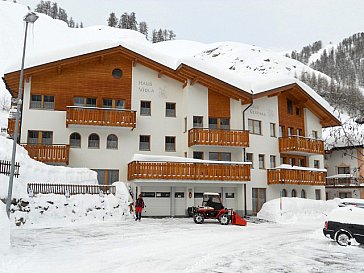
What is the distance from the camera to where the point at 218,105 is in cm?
3020

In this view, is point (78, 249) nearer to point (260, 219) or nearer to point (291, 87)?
point (260, 219)

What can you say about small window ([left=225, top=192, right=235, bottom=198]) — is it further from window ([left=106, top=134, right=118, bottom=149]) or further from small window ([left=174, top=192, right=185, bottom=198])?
window ([left=106, top=134, right=118, bottom=149])

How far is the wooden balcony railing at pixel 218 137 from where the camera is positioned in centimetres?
2752

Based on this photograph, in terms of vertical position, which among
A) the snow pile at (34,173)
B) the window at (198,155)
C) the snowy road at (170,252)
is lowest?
the snowy road at (170,252)

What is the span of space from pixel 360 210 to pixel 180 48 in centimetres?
14054

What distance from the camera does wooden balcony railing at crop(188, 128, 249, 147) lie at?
27.5 m

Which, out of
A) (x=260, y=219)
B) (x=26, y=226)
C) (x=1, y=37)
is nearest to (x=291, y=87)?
(x=260, y=219)

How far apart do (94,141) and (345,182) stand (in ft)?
82.6

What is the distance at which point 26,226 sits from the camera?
59.2 ft

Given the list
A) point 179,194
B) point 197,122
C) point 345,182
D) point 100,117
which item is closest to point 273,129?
point 197,122

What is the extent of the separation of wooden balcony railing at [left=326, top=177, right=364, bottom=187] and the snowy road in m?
23.6

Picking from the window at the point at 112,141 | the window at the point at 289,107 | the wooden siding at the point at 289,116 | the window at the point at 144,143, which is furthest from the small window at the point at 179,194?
the window at the point at 289,107

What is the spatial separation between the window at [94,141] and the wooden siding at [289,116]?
48.7ft

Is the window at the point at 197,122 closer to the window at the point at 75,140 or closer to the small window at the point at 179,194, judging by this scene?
the small window at the point at 179,194
